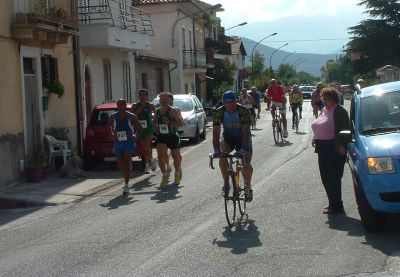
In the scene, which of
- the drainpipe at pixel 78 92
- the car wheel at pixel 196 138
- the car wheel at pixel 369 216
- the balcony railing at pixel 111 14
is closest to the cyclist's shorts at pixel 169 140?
the car wheel at pixel 369 216

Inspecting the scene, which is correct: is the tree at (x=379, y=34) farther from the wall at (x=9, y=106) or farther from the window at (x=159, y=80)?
the wall at (x=9, y=106)

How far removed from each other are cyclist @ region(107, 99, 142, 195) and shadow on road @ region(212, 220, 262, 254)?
14.0ft

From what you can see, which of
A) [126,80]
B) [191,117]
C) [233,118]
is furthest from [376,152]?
[126,80]

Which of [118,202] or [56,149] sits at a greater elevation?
[56,149]

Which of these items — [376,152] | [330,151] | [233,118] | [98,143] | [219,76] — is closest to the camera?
[376,152]

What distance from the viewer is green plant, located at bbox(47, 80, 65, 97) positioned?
18.5m

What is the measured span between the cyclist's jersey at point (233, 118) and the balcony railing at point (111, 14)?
42.0 ft

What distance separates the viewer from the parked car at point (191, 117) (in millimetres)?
23516

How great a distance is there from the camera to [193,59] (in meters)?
45.7

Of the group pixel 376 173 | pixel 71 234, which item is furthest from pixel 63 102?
pixel 376 173

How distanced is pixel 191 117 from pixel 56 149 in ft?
22.3

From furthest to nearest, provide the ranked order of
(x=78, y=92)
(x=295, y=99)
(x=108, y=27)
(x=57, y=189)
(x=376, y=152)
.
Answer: (x=295, y=99) < (x=108, y=27) < (x=78, y=92) < (x=57, y=189) < (x=376, y=152)

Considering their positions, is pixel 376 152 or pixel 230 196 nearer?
pixel 376 152

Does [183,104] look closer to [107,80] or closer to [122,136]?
[107,80]
